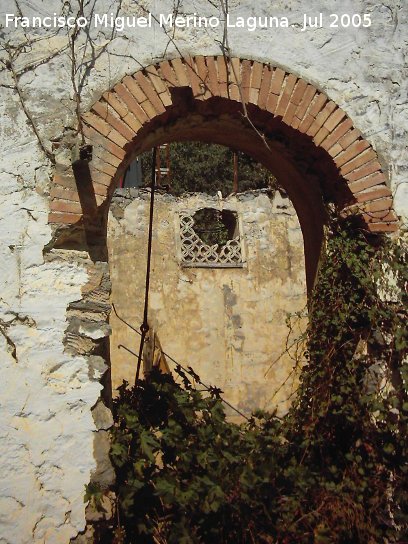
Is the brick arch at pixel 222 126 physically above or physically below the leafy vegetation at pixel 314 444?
above

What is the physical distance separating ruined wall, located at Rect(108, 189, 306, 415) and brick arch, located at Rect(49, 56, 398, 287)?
4.73 metres

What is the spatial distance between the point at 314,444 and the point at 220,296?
5.58 meters

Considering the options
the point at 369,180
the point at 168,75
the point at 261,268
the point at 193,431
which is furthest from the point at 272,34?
the point at 261,268

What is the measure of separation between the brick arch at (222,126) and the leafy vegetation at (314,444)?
0.32 metres

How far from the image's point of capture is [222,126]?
415 centimetres

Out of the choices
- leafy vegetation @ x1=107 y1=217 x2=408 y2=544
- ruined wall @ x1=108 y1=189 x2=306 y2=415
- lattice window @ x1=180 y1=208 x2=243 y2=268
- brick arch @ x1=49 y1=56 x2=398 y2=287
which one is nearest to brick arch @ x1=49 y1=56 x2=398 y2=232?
brick arch @ x1=49 y1=56 x2=398 y2=287

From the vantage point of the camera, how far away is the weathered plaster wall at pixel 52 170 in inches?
120

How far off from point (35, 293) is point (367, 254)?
2135 millimetres

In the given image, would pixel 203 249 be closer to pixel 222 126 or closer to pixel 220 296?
pixel 220 296

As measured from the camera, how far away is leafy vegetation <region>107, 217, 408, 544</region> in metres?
3.03

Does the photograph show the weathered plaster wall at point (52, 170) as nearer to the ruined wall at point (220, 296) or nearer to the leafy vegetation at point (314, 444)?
the leafy vegetation at point (314, 444)

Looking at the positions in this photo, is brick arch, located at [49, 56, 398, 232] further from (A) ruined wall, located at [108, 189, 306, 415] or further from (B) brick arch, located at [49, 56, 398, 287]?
(A) ruined wall, located at [108, 189, 306, 415]

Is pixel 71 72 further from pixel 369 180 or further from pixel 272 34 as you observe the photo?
pixel 369 180

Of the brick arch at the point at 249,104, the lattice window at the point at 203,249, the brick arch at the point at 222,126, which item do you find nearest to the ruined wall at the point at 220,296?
the lattice window at the point at 203,249
